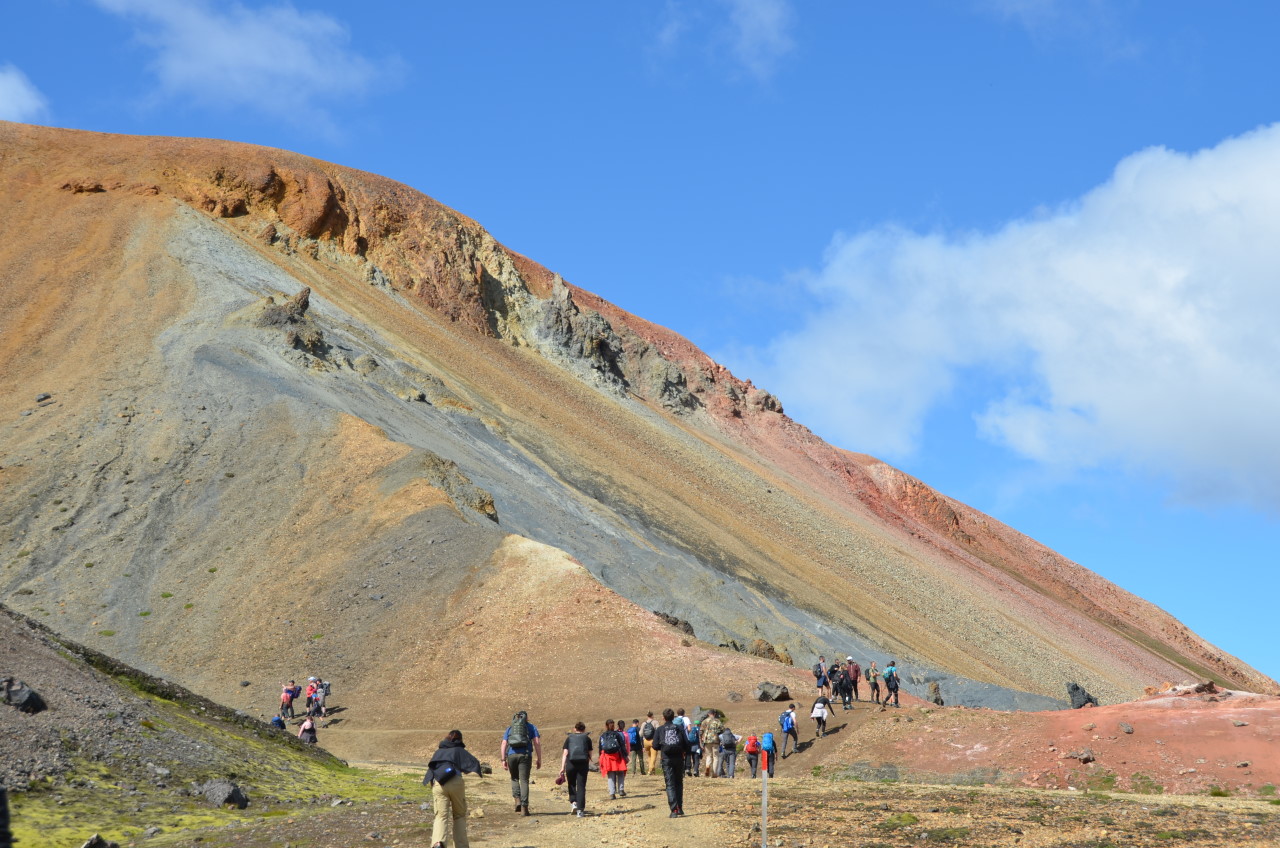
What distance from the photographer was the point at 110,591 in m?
38.4

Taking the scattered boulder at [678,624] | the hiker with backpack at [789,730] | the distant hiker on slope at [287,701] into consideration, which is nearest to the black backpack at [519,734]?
the hiker with backpack at [789,730]

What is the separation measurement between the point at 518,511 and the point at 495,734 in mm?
18104

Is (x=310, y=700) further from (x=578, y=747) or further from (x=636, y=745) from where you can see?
(x=578, y=747)

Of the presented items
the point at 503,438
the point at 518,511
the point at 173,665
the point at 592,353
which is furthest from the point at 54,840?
the point at 592,353

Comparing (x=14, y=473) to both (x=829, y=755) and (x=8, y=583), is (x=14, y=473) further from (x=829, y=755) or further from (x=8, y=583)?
(x=829, y=755)

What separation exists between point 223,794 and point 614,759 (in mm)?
5771

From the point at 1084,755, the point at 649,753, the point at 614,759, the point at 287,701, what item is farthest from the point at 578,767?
the point at 287,701

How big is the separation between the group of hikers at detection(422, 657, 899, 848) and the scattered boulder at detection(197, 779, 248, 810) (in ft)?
10.3

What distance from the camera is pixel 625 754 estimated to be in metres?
18.3

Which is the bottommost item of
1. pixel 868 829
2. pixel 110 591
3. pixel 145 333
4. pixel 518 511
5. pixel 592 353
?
pixel 868 829

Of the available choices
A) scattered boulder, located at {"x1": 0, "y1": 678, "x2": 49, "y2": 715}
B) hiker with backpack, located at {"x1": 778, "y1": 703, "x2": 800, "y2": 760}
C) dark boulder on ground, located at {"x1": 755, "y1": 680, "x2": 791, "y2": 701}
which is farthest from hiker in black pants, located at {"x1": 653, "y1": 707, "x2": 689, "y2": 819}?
dark boulder on ground, located at {"x1": 755, "y1": 680, "x2": 791, "y2": 701}

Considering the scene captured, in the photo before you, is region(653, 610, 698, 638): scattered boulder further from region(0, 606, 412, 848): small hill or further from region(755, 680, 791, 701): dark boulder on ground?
region(0, 606, 412, 848): small hill

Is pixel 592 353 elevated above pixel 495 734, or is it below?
above

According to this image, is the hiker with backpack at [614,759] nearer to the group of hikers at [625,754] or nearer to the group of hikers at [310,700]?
the group of hikers at [625,754]
